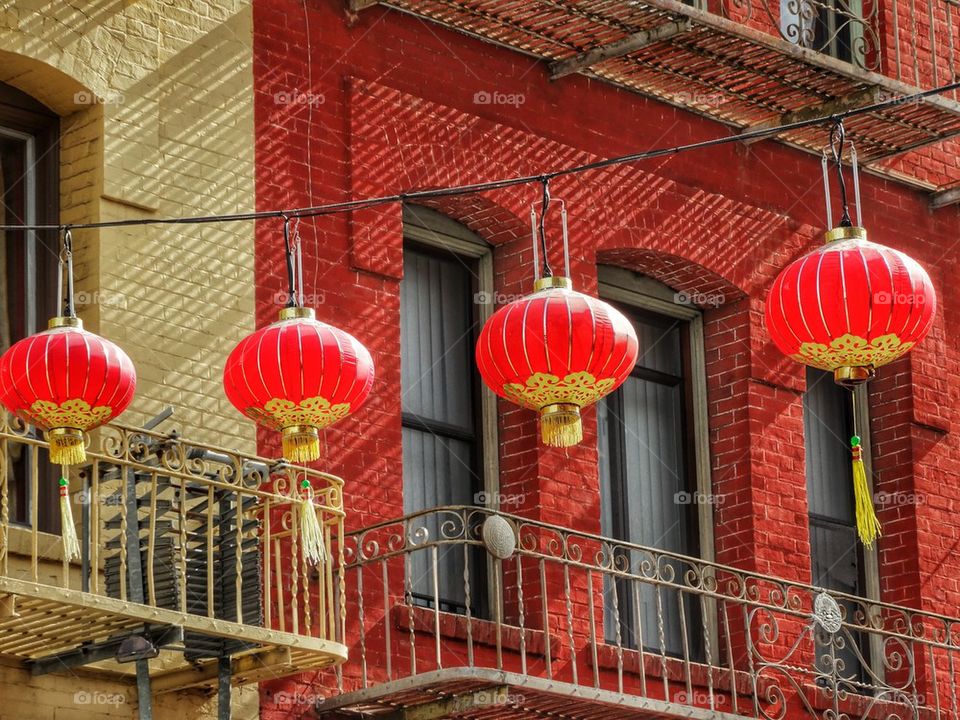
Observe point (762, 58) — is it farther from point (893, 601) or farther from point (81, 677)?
point (81, 677)

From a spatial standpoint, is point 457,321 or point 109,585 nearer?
point 109,585

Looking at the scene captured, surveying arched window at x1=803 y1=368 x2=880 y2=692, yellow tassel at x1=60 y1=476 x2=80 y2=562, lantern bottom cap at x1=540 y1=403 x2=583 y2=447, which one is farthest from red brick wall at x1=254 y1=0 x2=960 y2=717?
lantern bottom cap at x1=540 y1=403 x2=583 y2=447

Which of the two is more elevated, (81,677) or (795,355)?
(795,355)

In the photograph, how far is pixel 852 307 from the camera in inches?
529

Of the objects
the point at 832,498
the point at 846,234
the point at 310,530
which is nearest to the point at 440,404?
the point at 310,530

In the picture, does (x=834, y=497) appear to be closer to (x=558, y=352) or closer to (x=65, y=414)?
(x=558, y=352)

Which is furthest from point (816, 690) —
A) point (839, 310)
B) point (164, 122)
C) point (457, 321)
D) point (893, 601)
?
point (164, 122)

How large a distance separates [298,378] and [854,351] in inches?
118

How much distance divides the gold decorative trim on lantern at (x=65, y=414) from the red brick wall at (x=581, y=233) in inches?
102

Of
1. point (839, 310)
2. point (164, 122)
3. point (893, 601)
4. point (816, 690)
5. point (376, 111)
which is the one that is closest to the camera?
point (839, 310)

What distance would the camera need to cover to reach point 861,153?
19531 millimetres

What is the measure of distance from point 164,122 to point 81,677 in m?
3.61

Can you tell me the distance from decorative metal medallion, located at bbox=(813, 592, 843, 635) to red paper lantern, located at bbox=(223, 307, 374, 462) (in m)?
4.79

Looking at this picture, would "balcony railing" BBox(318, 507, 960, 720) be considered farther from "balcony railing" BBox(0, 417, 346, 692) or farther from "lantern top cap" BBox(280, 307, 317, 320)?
"lantern top cap" BBox(280, 307, 317, 320)
